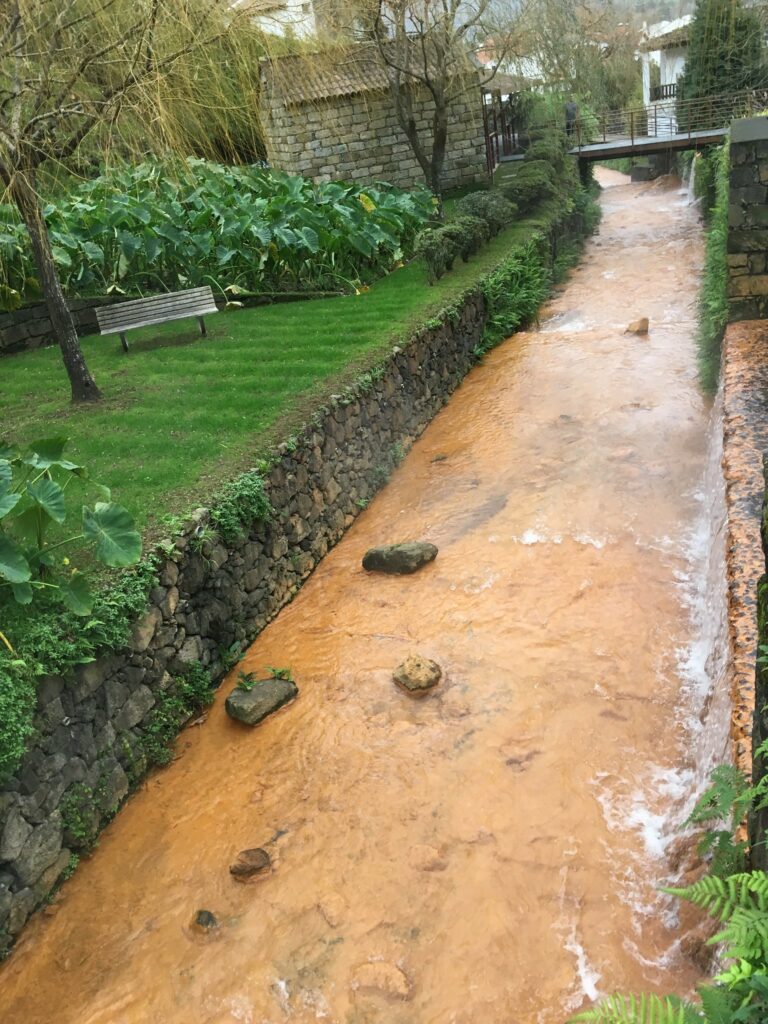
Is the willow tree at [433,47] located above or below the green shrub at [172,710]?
above

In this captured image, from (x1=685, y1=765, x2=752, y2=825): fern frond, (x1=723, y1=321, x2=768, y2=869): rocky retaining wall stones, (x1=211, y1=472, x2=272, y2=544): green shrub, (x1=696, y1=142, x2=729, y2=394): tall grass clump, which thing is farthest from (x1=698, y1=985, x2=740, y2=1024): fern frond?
(x1=696, y1=142, x2=729, y2=394): tall grass clump

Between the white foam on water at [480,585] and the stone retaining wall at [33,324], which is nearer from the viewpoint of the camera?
the white foam on water at [480,585]

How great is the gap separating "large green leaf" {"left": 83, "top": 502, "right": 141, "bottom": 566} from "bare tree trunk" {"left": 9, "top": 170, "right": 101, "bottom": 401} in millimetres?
3256

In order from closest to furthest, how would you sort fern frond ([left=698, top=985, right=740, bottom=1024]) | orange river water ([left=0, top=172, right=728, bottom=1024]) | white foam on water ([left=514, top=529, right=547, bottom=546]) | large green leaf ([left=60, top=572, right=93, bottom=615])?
fern frond ([left=698, top=985, right=740, bottom=1024]) < orange river water ([left=0, top=172, right=728, bottom=1024]) < large green leaf ([left=60, top=572, right=93, bottom=615]) < white foam on water ([left=514, top=529, right=547, bottom=546])

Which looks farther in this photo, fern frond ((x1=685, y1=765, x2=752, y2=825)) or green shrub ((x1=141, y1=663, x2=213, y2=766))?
green shrub ((x1=141, y1=663, x2=213, y2=766))

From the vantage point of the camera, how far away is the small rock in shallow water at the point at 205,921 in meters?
4.56

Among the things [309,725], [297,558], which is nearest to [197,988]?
[309,725]

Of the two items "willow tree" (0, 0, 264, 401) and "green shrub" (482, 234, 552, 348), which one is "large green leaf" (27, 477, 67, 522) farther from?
"green shrub" (482, 234, 552, 348)

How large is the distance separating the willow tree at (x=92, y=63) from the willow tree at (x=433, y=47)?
999 centimetres

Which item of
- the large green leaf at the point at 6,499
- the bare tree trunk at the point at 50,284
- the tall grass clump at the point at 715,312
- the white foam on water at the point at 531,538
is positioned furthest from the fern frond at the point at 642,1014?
the tall grass clump at the point at 715,312

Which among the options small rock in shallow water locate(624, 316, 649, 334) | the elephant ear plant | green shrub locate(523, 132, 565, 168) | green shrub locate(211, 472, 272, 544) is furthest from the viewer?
green shrub locate(523, 132, 565, 168)

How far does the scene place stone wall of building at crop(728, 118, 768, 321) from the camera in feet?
29.6

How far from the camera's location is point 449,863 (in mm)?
4750

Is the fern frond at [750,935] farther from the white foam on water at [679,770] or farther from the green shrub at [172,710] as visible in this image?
the green shrub at [172,710]
